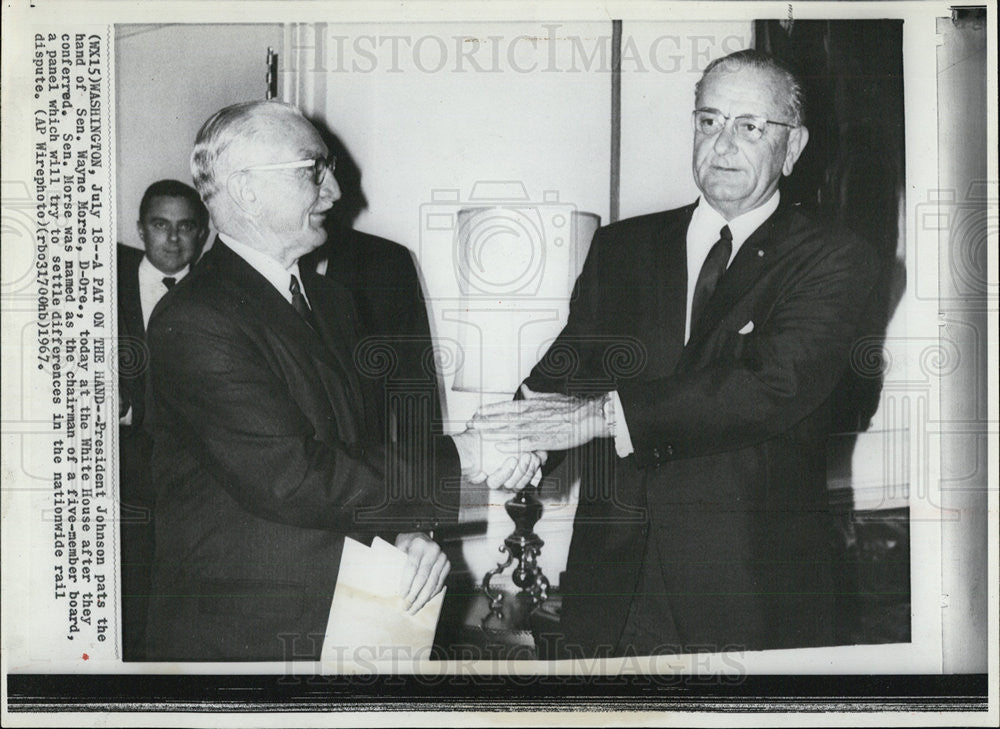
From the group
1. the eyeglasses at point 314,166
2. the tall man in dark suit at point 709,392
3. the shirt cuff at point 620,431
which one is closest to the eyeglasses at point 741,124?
Answer: the tall man in dark suit at point 709,392

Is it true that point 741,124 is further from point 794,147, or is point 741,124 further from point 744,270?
point 744,270

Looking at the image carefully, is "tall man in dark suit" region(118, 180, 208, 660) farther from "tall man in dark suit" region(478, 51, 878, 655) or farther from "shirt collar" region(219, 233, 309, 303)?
"tall man in dark suit" region(478, 51, 878, 655)

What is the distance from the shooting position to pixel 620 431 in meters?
2.38

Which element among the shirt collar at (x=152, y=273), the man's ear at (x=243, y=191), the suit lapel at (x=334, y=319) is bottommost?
the suit lapel at (x=334, y=319)

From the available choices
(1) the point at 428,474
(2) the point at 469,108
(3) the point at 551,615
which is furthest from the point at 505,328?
(3) the point at 551,615

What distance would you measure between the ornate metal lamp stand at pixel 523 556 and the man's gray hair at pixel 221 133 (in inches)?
44.9

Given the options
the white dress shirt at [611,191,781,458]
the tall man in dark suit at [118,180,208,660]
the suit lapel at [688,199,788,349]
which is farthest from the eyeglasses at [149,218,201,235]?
the suit lapel at [688,199,788,349]

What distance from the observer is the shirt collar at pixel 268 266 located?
7.79ft

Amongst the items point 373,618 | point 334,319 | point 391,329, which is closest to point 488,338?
point 391,329

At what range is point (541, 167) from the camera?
240 cm

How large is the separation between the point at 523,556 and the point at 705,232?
0.98m

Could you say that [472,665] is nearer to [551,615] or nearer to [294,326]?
[551,615]

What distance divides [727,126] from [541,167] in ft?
1.62

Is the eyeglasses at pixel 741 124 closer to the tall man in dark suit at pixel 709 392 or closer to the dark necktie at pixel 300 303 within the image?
the tall man in dark suit at pixel 709 392
